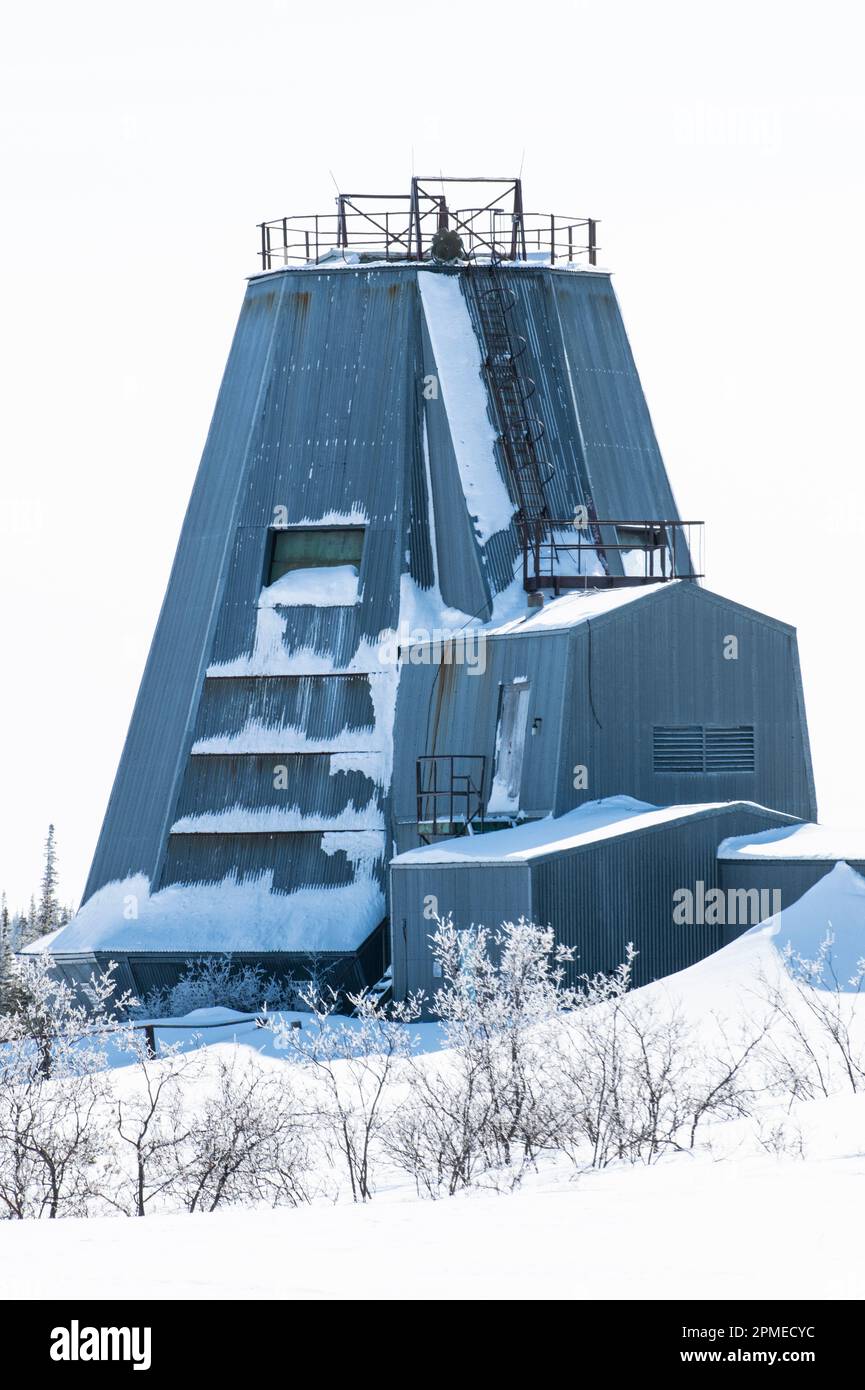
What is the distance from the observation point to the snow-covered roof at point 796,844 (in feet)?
106

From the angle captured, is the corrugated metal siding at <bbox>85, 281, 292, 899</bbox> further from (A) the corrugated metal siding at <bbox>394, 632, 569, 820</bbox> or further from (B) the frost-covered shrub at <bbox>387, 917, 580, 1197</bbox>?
(B) the frost-covered shrub at <bbox>387, 917, 580, 1197</bbox>

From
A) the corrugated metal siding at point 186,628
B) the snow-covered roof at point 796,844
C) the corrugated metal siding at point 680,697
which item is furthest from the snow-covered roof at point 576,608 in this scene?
the corrugated metal siding at point 186,628

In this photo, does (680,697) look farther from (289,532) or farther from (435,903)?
(289,532)

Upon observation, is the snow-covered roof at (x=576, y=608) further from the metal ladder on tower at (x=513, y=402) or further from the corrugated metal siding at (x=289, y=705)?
the corrugated metal siding at (x=289, y=705)

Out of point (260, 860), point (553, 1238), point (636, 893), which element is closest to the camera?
point (553, 1238)

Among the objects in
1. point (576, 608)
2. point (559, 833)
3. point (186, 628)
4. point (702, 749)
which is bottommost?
point (559, 833)

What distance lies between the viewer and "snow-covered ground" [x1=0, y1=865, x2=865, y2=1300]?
35.6 feet

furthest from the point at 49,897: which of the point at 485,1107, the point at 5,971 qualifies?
the point at 485,1107

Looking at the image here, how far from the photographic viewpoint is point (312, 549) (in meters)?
42.0

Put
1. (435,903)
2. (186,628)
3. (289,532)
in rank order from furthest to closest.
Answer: (186,628)
(289,532)
(435,903)

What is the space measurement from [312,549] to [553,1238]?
30.2 metres
